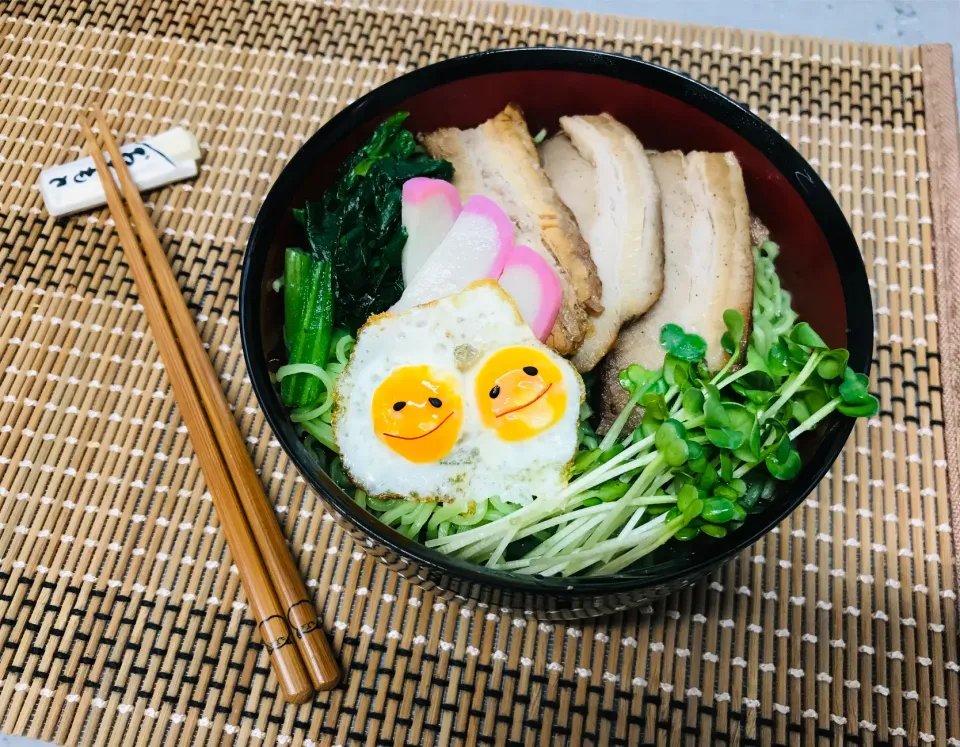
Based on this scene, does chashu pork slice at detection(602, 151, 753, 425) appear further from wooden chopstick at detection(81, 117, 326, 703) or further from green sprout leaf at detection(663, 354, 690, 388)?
wooden chopstick at detection(81, 117, 326, 703)

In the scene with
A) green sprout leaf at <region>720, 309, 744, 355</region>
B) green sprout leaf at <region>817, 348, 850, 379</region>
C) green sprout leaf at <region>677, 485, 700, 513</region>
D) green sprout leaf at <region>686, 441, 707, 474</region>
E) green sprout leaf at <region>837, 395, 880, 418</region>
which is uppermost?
green sprout leaf at <region>720, 309, 744, 355</region>

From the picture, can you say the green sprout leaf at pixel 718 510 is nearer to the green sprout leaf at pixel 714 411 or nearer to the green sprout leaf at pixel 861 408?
the green sprout leaf at pixel 714 411

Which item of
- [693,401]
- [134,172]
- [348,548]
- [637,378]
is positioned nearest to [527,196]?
[637,378]

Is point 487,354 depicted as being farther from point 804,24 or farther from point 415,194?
point 804,24

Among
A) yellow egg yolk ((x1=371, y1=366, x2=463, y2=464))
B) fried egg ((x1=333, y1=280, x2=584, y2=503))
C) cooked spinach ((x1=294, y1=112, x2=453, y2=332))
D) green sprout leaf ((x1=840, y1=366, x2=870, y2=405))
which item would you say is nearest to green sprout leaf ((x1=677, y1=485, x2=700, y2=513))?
fried egg ((x1=333, y1=280, x2=584, y2=503))

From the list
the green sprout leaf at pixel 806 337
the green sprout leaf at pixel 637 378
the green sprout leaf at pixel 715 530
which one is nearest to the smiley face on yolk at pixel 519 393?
the green sprout leaf at pixel 637 378
